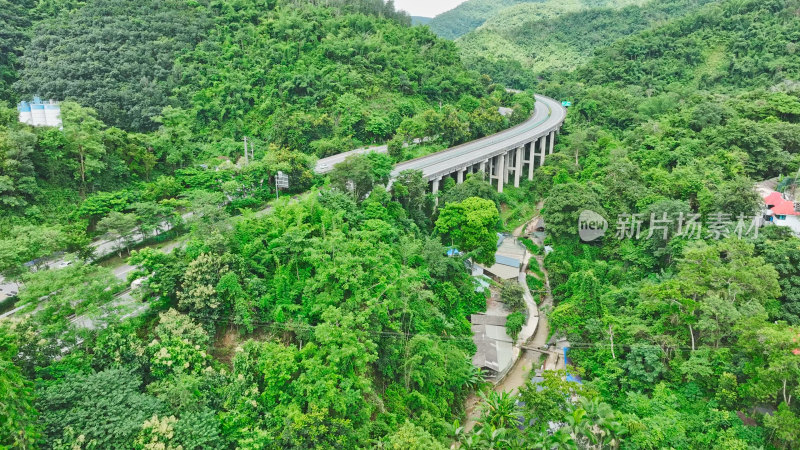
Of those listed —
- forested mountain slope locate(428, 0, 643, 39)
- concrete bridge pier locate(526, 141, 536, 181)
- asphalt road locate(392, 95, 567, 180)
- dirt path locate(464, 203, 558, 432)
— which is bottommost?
dirt path locate(464, 203, 558, 432)

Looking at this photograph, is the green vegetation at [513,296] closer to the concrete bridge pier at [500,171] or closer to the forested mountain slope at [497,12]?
the concrete bridge pier at [500,171]

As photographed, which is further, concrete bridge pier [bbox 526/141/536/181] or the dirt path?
concrete bridge pier [bbox 526/141/536/181]

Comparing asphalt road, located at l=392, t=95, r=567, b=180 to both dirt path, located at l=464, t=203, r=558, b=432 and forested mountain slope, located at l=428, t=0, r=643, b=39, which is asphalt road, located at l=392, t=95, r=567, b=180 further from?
forested mountain slope, located at l=428, t=0, r=643, b=39

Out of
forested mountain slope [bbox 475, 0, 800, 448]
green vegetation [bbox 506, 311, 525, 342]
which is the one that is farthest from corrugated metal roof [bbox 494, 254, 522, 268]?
green vegetation [bbox 506, 311, 525, 342]

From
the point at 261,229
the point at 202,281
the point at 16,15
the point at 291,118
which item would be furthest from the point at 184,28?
Result: the point at 202,281

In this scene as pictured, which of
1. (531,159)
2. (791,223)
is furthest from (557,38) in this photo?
(791,223)

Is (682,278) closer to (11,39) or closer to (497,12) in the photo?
(11,39)

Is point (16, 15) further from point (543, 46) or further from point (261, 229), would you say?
point (543, 46)
